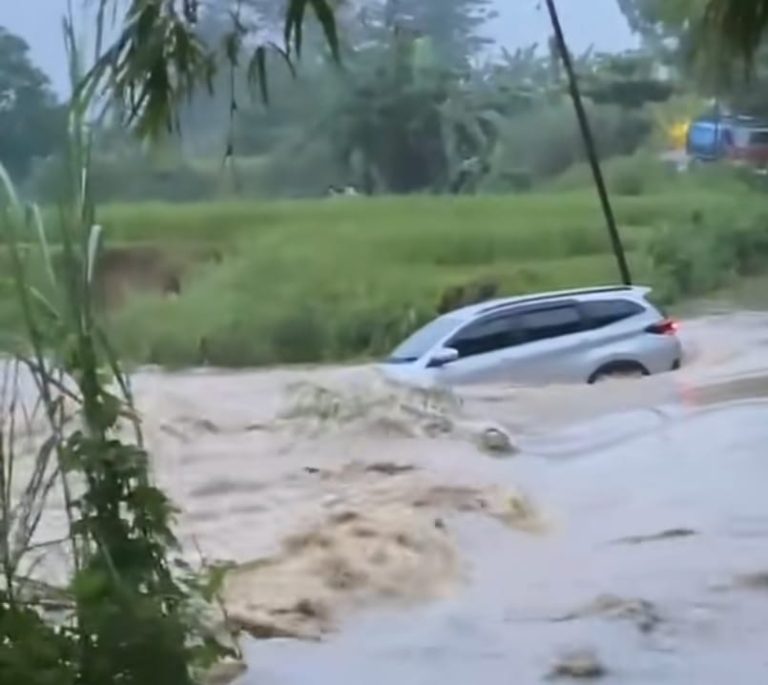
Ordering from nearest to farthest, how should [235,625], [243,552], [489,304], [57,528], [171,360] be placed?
[57,528] → [235,625] → [243,552] → [171,360] → [489,304]

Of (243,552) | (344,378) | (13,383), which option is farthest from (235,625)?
(344,378)

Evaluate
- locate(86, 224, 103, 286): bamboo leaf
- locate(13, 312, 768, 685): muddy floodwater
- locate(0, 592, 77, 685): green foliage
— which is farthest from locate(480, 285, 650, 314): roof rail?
locate(0, 592, 77, 685): green foliage

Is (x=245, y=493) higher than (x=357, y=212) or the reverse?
the reverse

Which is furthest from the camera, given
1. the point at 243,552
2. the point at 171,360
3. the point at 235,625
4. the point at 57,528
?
the point at 171,360

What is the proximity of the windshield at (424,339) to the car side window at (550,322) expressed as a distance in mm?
94

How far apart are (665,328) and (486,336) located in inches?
9.9

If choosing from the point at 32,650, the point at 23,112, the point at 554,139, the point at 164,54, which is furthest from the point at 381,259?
the point at 32,650

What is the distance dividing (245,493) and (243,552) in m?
0.12

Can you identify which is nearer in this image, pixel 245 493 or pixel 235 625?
pixel 235 625

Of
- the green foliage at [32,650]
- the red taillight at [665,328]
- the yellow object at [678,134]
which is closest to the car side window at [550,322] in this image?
the red taillight at [665,328]

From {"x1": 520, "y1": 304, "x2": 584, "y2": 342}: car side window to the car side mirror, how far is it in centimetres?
9

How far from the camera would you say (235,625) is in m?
1.81

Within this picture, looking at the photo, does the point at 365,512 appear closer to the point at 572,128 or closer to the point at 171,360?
the point at 171,360

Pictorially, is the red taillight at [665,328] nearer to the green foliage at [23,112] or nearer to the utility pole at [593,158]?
the utility pole at [593,158]
